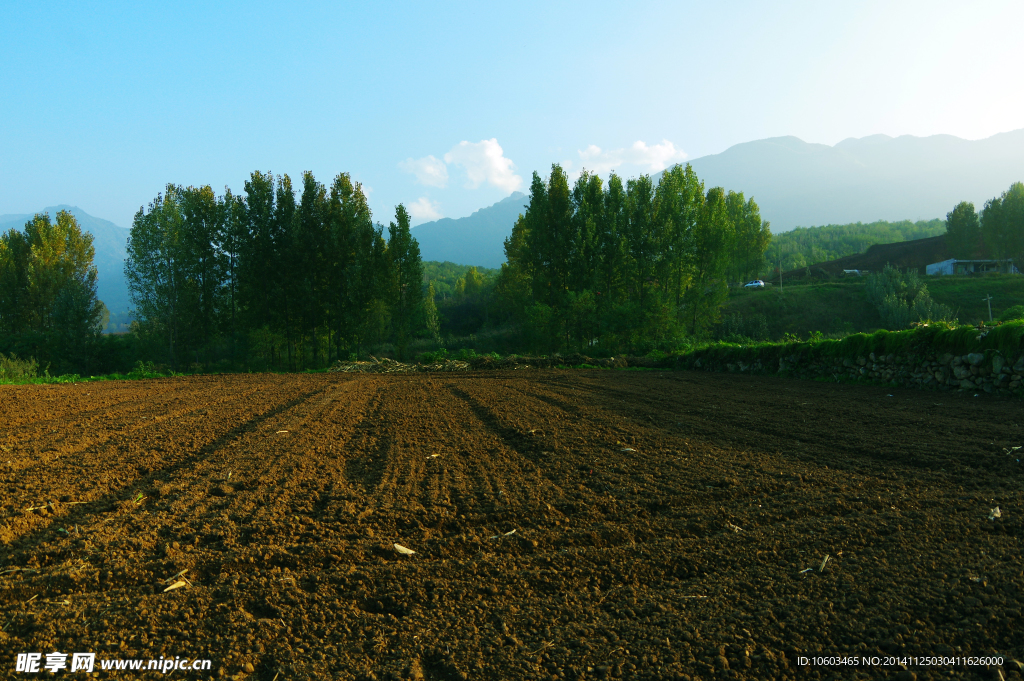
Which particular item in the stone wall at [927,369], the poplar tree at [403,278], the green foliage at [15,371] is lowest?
the stone wall at [927,369]

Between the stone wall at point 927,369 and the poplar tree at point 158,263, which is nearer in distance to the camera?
the stone wall at point 927,369

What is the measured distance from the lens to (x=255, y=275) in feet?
90.5

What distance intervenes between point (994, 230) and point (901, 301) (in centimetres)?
3477

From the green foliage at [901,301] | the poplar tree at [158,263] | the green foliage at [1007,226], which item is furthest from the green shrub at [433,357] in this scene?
the green foliage at [1007,226]

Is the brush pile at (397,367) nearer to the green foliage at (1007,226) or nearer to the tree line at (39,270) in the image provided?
the tree line at (39,270)

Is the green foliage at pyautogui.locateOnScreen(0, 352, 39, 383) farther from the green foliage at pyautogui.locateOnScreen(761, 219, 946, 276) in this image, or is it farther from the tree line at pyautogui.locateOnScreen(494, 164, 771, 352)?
the green foliage at pyautogui.locateOnScreen(761, 219, 946, 276)

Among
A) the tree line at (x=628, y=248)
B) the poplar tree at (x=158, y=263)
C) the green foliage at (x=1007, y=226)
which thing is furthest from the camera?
the green foliage at (x=1007, y=226)

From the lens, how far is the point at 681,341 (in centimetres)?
2700

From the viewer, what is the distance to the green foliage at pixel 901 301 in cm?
3531

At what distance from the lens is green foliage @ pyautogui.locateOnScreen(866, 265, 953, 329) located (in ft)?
116

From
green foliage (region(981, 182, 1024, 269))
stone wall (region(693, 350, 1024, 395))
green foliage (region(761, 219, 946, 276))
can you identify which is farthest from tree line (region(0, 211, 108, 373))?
green foliage (region(761, 219, 946, 276))

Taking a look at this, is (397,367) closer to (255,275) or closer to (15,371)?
(255,275)

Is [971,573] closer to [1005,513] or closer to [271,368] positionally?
[1005,513]

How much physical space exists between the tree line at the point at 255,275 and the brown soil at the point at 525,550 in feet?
74.9
